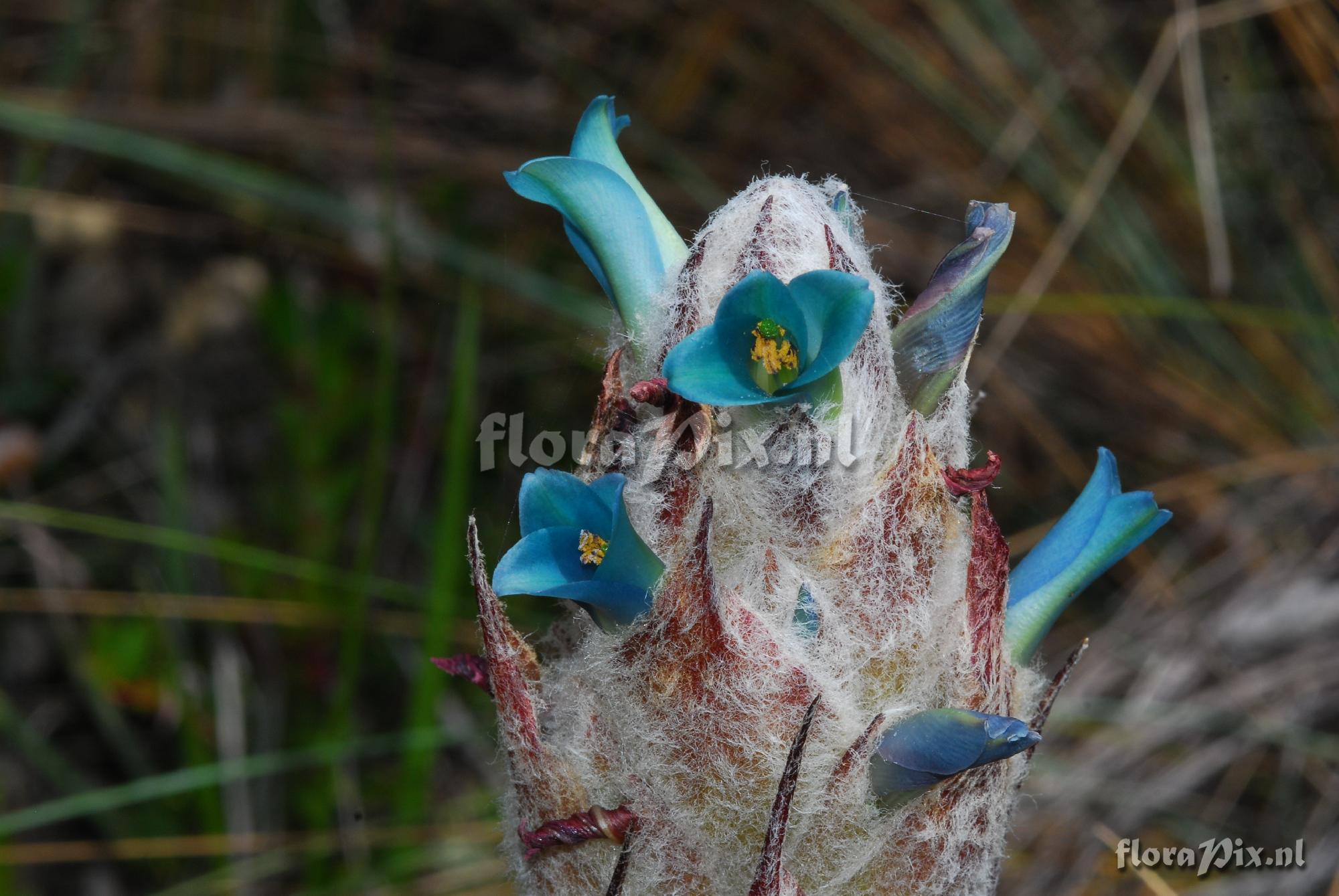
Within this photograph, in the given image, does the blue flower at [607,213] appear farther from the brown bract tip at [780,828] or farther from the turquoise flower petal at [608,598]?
the brown bract tip at [780,828]

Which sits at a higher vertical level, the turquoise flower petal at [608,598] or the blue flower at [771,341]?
the blue flower at [771,341]

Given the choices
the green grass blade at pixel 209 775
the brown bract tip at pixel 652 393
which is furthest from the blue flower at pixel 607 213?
the green grass blade at pixel 209 775

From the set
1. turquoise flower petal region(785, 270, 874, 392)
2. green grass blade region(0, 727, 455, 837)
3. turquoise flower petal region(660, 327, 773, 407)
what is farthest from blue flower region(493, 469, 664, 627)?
green grass blade region(0, 727, 455, 837)

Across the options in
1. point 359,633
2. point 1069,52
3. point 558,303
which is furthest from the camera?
point 1069,52

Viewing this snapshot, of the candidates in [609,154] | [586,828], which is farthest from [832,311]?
[586,828]

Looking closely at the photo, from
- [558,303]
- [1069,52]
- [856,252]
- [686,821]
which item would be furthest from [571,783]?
[1069,52]

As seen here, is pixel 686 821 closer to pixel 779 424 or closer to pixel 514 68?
pixel 779 424

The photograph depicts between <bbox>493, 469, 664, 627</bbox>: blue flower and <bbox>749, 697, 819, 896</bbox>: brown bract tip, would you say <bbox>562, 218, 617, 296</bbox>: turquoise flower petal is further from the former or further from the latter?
<bbox>749, 697, 819, 896</bbox>: brown bract tip
